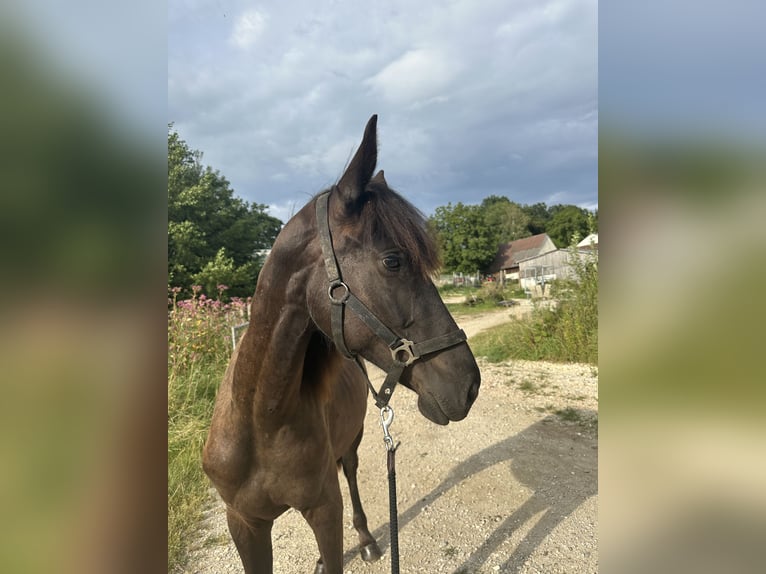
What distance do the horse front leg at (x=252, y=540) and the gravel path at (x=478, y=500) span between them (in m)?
1.13

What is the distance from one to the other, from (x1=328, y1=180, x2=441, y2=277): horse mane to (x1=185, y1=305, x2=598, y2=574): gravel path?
9.16 ft

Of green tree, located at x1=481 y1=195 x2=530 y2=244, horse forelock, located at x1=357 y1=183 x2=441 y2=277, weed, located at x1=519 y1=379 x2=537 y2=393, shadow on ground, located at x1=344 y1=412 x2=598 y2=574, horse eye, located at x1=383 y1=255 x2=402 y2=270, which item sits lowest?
shadow on ground, located at x1=344 y1=412 x2=598 y2=574

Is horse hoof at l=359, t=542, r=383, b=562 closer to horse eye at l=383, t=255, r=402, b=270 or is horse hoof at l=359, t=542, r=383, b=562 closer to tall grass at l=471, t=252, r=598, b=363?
horse eye at l=383, t=255, r=402, b=270

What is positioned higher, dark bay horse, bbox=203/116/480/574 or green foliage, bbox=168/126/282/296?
green foliage, bbox=168/126/282/296

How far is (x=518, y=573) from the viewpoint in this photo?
3.04 metres

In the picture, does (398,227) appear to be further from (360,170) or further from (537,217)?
(537,217)

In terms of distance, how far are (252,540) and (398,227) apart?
195 cm

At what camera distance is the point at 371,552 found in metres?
3.27

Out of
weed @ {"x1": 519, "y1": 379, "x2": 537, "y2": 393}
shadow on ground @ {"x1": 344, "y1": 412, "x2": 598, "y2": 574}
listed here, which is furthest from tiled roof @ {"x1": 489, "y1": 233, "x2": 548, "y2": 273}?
shadow on ground @ {"x1": 344, "y1": 412, "x2": 598, "y2": 574}

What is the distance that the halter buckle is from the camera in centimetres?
151

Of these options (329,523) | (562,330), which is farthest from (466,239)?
(329,523)
